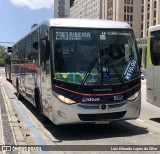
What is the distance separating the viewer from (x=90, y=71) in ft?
32.1

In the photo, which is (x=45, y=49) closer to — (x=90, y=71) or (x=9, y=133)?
(x=90, y=71)

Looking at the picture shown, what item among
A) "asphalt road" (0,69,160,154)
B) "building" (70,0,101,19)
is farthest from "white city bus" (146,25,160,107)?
"building" (70,0,101,19)

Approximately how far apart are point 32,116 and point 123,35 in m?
5.09

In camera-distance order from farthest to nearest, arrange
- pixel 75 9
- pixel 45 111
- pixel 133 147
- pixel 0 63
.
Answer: pixel 75 9 < pixel 0 63 < pixel 45 111 < pixel 133 147

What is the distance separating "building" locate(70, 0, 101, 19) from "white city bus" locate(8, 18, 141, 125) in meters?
137

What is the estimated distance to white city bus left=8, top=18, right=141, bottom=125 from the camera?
9.67m

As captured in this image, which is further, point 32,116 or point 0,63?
point 0,63

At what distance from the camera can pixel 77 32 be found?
10.1 metres

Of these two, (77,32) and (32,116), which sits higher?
(77,32)

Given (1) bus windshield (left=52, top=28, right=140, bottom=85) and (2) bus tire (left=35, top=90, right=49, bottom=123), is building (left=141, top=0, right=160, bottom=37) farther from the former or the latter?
(1) bus windshield (left=52, top=28, right=140, bottom=85)

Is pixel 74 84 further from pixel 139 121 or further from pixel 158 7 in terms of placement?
pixel 158 7

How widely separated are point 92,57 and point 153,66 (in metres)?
3.55

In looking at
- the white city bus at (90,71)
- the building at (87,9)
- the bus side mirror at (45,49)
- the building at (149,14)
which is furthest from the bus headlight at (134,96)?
the building at (87,9)

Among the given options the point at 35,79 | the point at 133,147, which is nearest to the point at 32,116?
the point at 35,79
